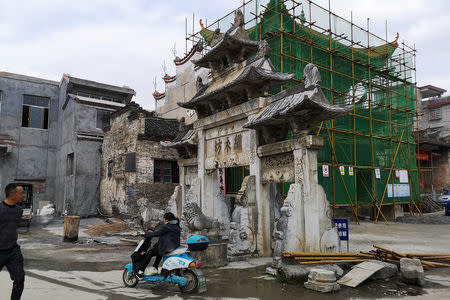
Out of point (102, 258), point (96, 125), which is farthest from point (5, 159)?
point (102, 258)

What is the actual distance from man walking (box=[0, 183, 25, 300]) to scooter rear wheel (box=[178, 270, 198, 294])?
2555 millimetres

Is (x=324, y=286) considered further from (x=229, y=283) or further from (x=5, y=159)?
(x=5, y=159)

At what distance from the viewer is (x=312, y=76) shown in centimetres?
865

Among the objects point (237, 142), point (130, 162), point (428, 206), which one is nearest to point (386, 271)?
point (237, 142)

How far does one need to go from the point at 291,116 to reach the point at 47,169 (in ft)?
75.7

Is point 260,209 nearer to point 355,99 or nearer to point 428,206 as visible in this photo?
point 355,99

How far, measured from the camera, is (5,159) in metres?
24.0

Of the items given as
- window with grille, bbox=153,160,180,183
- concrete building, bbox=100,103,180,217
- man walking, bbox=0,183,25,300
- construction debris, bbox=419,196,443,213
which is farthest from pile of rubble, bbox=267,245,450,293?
construction debris, bbox=419,196,443,213

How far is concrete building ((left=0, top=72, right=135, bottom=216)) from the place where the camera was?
21.2 metres

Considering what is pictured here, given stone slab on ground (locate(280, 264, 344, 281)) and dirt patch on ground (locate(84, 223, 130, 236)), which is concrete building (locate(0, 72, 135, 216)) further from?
stone slab on ground (locate(280, 264, 344, 281))

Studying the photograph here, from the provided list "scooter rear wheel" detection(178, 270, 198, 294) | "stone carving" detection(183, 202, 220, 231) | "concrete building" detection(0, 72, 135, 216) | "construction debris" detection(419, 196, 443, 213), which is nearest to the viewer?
"scooter rear wheel" detection(178, 270, 198, 294)

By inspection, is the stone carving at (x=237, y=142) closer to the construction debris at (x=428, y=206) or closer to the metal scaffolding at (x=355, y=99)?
the metal scaffolding at (x=355, y=99)

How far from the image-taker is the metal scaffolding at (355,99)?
16562mm

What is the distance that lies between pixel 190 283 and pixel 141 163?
11.7m
